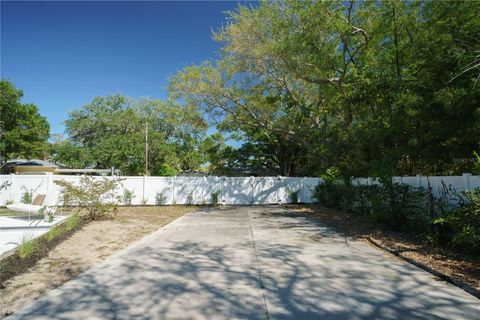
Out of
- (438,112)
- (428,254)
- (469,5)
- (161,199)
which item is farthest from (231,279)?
(161,199)

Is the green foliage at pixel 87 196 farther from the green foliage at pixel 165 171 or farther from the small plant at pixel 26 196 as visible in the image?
the green foliage at pixel 165 171

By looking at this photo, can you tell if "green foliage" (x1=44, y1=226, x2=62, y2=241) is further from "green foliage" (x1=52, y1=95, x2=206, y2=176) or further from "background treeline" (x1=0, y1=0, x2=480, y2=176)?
"green foliage" (x1=52, y1=95, x2=206, y2=176)

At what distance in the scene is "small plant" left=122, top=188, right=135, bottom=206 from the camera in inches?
631

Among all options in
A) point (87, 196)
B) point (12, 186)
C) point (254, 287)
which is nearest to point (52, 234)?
point (87, 196)

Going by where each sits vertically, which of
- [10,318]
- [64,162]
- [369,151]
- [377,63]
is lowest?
[10,318]

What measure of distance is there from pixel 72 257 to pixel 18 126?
29935 mm

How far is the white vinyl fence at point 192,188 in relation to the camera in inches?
590

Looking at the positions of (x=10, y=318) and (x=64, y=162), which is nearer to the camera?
(x=10, y=318)

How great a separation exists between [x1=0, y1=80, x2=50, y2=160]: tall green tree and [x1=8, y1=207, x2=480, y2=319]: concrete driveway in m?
28.3

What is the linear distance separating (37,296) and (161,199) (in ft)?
42.3

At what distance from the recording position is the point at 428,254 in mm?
5621

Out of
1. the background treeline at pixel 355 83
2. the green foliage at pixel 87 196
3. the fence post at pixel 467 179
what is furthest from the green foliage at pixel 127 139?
the fence post at pixel 467 179

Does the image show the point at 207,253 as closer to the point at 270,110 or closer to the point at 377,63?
the point at 377,63

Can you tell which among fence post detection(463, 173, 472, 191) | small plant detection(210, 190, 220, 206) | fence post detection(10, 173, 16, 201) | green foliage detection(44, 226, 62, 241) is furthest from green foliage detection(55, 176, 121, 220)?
fence post detection(463, 173, 472, 191)
